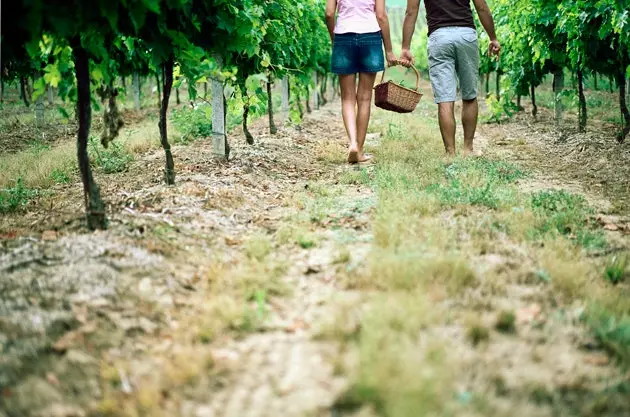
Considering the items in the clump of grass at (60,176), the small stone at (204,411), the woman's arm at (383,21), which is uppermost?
the woman's arm at (383,21)

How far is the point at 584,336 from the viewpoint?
6.03 feet

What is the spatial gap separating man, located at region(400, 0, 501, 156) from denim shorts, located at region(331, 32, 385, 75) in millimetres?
308

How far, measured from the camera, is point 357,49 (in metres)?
5.04

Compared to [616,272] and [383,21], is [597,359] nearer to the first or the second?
[616,272]

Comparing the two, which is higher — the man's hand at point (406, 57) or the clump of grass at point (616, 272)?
the man's hand at point (406, 57)

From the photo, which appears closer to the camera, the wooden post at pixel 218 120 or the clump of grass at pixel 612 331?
the clump of grass at pixel 612 331

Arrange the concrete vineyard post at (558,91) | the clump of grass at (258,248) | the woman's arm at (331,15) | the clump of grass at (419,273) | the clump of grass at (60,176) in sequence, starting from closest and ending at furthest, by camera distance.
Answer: the clump of grass at (419,273) → the clump of grass at (258,248) → the woman's arm at (331,15) → the clump of grass at (60,176) → the concrete vineyard post at (558,91)

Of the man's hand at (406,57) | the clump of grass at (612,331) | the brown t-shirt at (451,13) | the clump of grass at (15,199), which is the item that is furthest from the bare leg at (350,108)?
the clump of grass at (612,331)

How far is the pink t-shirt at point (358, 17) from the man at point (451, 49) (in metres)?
0.42

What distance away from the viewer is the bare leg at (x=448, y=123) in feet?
16.7

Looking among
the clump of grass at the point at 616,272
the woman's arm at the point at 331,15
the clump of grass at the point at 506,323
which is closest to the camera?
the clump of grass at the point at 506,323

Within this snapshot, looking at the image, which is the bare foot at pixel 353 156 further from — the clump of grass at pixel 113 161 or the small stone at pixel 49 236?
the small stone at pixel 49 236

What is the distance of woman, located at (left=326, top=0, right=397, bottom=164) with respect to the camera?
196 inches

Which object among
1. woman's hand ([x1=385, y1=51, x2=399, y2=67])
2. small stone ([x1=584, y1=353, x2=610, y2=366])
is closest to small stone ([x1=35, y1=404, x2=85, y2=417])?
small stone ([x1=584, y1=353, x2=610, y2=366])
